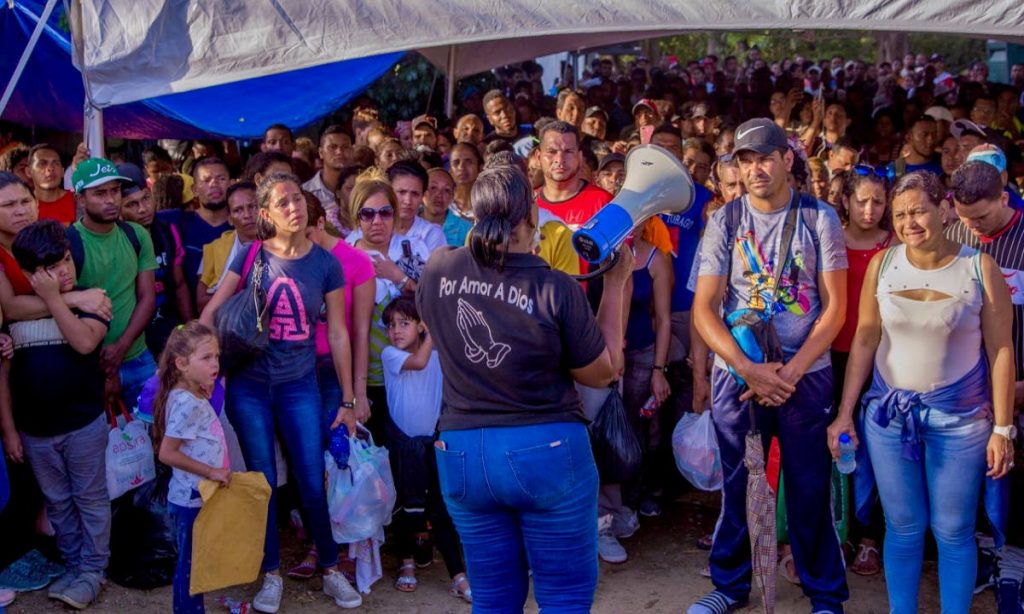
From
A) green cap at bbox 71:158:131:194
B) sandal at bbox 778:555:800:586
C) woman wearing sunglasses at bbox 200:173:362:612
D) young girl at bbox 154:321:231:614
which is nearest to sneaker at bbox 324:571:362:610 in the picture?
woman wearing sunglasses at bbox 200:173:362:612

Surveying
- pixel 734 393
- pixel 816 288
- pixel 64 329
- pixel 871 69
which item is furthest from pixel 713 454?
pixel 871 69

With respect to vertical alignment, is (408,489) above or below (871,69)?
below

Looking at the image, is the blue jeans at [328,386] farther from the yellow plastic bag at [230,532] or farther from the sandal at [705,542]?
the sandal at [705,542]

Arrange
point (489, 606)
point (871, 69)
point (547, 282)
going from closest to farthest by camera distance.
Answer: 1. point (547, 282)
2. point (489, 606)
3. point (871, 69)

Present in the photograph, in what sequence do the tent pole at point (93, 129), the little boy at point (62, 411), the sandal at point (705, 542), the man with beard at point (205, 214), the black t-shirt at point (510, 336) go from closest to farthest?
the black t-shirt at point (510, 336) → the little boy at point (62, 411) → the sandal at point (705, 542) → the man with beard at point (205, 214) → the tent pole at point (93, 129)

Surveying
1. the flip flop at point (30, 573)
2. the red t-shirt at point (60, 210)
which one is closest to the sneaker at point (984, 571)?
the flip flop at point (30, 573)

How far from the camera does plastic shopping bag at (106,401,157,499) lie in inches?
175

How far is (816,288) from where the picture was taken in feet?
13.1

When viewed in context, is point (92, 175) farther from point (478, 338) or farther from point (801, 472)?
point (801, 472)

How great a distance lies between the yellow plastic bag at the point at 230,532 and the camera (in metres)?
3.98

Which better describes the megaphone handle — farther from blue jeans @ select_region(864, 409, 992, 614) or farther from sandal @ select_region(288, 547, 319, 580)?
sandal @ select_region(288, 547, 319, 580)

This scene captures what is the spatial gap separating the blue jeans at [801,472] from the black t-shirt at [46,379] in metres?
2.57

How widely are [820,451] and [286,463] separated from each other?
87.7 inches

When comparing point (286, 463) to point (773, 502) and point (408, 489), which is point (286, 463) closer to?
point (408, 489)
